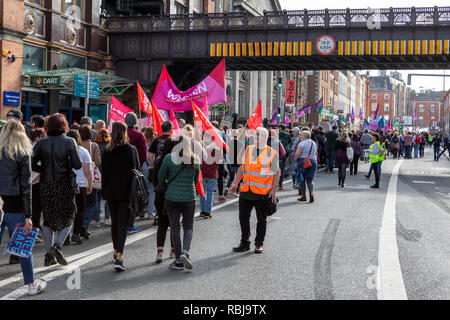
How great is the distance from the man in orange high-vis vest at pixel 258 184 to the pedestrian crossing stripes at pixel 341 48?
63.9 ft

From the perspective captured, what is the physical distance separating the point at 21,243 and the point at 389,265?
14.2 ft

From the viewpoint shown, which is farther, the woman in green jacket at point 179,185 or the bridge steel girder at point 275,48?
the bridge steel girder at point 275,48

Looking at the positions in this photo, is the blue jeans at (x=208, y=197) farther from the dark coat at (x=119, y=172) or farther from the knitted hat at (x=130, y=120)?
the dark coat at (x=119, y=172)

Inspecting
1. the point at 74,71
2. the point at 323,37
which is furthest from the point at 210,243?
the point at 323,37

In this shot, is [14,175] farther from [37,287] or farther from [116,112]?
[116,112]

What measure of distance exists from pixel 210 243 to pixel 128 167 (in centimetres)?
217

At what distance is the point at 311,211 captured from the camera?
447 inches

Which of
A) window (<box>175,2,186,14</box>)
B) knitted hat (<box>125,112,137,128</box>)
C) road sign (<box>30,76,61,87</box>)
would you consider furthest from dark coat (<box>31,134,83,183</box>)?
window (<box>175,2,186,14</box>)

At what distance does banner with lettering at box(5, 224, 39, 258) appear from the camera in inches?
203

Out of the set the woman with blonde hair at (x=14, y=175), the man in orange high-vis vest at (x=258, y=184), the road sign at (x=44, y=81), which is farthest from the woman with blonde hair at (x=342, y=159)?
the woman with blonde hair at (x=14, y=175)

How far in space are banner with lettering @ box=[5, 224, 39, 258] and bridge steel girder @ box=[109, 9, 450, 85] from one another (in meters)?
22.5

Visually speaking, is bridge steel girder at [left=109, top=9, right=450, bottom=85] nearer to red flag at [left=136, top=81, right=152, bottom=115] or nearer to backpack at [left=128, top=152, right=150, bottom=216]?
red flag at [left=136, top=81, right=152, bottom=115]

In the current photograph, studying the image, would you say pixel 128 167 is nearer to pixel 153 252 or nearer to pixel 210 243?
pixel 153 252

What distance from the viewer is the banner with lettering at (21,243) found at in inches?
203
